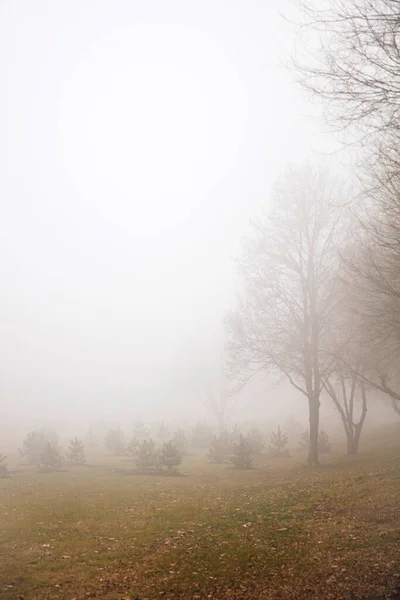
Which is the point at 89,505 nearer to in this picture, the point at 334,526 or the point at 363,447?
the point at 334,526

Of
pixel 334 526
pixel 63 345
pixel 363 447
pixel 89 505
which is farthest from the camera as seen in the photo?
pixel 63 345

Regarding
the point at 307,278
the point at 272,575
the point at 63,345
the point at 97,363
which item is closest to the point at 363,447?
the point at 307,278

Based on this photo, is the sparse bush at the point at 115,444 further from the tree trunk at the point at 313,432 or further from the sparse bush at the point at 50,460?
the tree trunk at the point at 313,432

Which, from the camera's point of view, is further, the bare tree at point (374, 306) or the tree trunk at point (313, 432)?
the tree trunk at point (313, 432)

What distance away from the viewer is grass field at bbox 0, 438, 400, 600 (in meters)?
6.15

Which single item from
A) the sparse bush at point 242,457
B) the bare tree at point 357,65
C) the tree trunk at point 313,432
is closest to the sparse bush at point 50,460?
the sparse bush at point 242,457

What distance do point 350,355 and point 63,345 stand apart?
480ft

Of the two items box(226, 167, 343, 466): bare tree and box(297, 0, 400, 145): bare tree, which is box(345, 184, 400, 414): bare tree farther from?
box(297, 0, 400, 145): bare tree

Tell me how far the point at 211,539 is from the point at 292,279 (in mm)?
13630

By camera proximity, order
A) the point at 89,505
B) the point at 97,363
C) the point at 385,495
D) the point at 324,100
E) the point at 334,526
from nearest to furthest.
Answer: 1. the point at 324,100
2. the point at 334,526
3. the point at 385,495
4. the point at 89,505
5. the point at 97,363

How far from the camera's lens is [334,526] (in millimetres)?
8727

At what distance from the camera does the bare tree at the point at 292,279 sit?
19.2 meters

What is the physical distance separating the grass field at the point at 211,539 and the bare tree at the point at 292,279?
216 inches

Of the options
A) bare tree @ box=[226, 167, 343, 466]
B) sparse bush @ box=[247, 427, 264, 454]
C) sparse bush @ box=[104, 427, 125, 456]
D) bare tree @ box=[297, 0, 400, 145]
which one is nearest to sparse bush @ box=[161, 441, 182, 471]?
bare tree @ box=[226, 167, 343, 466]
